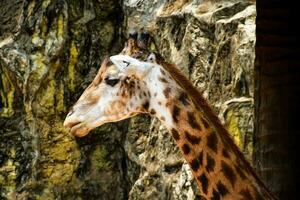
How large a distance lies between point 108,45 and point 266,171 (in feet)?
10.8

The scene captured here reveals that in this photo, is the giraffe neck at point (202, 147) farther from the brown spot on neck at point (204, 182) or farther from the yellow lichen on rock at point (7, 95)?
the yellow lichen on rock at point (7, 95)

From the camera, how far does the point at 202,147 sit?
2488mm

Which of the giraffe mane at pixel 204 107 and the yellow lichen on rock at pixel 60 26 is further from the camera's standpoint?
the yellow lichen on rock at pixel 60 26

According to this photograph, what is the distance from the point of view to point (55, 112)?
18.2 feet

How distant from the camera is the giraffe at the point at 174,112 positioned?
2.42 meters

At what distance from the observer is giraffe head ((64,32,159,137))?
272 centimetres

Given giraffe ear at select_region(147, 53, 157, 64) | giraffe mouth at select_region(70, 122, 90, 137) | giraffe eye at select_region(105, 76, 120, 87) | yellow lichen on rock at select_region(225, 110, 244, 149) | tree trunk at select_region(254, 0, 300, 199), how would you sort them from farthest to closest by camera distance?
yellow lichen on rock at select_region(225, 110, 244, 149) → giraffe mouth at select_region(70, 122, 90, 137) → giraffe eye at select_region(105, 76, 120, 87) → giraffe ear at select_region(147, 53, 157, 64) → tree trunk at select_region(254, 0, 300, 199)

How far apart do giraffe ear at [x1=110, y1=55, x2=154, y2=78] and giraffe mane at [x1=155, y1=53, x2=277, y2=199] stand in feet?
0.20

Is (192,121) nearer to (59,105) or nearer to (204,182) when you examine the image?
(204,182)

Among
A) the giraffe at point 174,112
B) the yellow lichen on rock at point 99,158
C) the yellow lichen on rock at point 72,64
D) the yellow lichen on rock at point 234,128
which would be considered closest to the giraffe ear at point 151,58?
the giraffe at point 174,112

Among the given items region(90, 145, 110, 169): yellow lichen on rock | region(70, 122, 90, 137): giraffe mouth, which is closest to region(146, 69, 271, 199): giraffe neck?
region(70, 122, 90, 137): giraffe mouth

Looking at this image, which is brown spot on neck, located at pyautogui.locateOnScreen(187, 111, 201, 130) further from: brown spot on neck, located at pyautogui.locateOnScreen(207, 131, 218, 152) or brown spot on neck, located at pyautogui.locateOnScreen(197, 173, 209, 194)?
brown spot on neck, located at pyautogui.locateOnScreen(197, 173, 209, 194)

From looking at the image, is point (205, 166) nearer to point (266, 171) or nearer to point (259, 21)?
point (266, 171)

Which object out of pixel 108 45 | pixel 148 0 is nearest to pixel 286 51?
pixel 148 0
